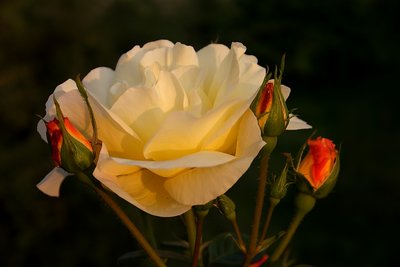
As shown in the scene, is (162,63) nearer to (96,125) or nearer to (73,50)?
(96,125)

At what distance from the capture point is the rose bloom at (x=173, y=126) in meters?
0.37

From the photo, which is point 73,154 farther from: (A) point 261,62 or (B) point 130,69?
(A) point 261,62

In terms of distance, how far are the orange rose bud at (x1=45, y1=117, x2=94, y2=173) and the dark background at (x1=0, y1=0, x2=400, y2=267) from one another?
0.53 ft

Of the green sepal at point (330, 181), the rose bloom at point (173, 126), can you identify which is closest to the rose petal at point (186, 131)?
the rose bloom at point (173, 126)

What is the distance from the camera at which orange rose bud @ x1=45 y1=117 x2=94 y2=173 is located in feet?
1.24

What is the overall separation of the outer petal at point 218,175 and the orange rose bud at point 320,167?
0.29 feet

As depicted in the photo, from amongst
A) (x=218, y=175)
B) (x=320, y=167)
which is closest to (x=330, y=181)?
(x=320, y=167)

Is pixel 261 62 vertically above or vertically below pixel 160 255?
below

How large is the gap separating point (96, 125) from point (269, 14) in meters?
2.59

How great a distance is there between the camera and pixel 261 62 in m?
2.82

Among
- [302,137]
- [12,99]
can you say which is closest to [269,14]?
[302,137]

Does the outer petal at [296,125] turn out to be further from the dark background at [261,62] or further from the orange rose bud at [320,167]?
the dark background at [261,62]

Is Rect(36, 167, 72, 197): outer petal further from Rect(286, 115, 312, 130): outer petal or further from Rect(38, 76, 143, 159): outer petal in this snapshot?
Rect(286, 115, 312, 130): outer petal

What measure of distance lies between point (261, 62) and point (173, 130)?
97.5 inches
